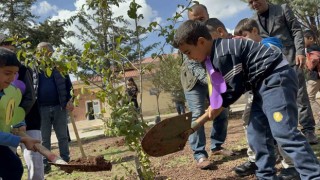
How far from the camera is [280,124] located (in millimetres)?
2656

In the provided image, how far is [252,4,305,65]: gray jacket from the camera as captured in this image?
4.42 m

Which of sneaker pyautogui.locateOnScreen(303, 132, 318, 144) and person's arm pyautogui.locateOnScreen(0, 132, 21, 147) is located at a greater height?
person's arm pyautogui.locateOnScreen(0, 132, 21, 147)

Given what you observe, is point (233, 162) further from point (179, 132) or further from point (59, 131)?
point (59, 131)

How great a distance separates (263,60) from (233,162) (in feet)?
5.88

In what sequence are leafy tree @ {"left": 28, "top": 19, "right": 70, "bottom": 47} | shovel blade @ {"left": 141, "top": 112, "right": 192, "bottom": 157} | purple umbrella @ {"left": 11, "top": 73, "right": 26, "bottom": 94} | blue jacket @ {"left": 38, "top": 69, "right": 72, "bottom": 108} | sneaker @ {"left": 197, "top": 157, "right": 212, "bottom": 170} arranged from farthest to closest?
leafy tree @ {"left": 28, "top": 19, "right": 70, "bottom": 47} < blue jacket @ {"left": 38, "top": 69, "right": 72, "bottom": 108} < sneaker @ {"left": 197, "top": 157, "right": 212, "bottom": 170} < purple umbrella @ {"left": 11, "top": 73, "right": 26, "bottom": 94} < shovel blade @ {"left": 141, "top": 112, "right": 192, "bottom": 157}

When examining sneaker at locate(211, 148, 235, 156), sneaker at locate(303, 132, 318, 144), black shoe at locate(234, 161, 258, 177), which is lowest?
black shoe at locate(234, 161, 258, 177)

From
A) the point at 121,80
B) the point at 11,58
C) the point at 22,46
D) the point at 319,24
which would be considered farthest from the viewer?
the point at 319,24

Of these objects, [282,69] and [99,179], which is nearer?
[282,69]

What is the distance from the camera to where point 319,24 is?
17.3m

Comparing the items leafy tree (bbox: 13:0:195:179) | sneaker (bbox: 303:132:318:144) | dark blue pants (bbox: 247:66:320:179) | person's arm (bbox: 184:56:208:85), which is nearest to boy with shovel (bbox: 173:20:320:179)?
dark blue pants (bbox: 247:66:320:179)

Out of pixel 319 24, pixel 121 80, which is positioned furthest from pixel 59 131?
pixel 319 24

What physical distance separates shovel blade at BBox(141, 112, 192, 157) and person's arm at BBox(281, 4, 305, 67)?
78.8 inches

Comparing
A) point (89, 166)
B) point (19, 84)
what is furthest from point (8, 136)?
point (19, 84)

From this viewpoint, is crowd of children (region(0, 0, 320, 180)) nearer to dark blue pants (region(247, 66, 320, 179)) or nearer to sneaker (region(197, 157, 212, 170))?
dark blue pants (region(247, 66, 320, 179))
